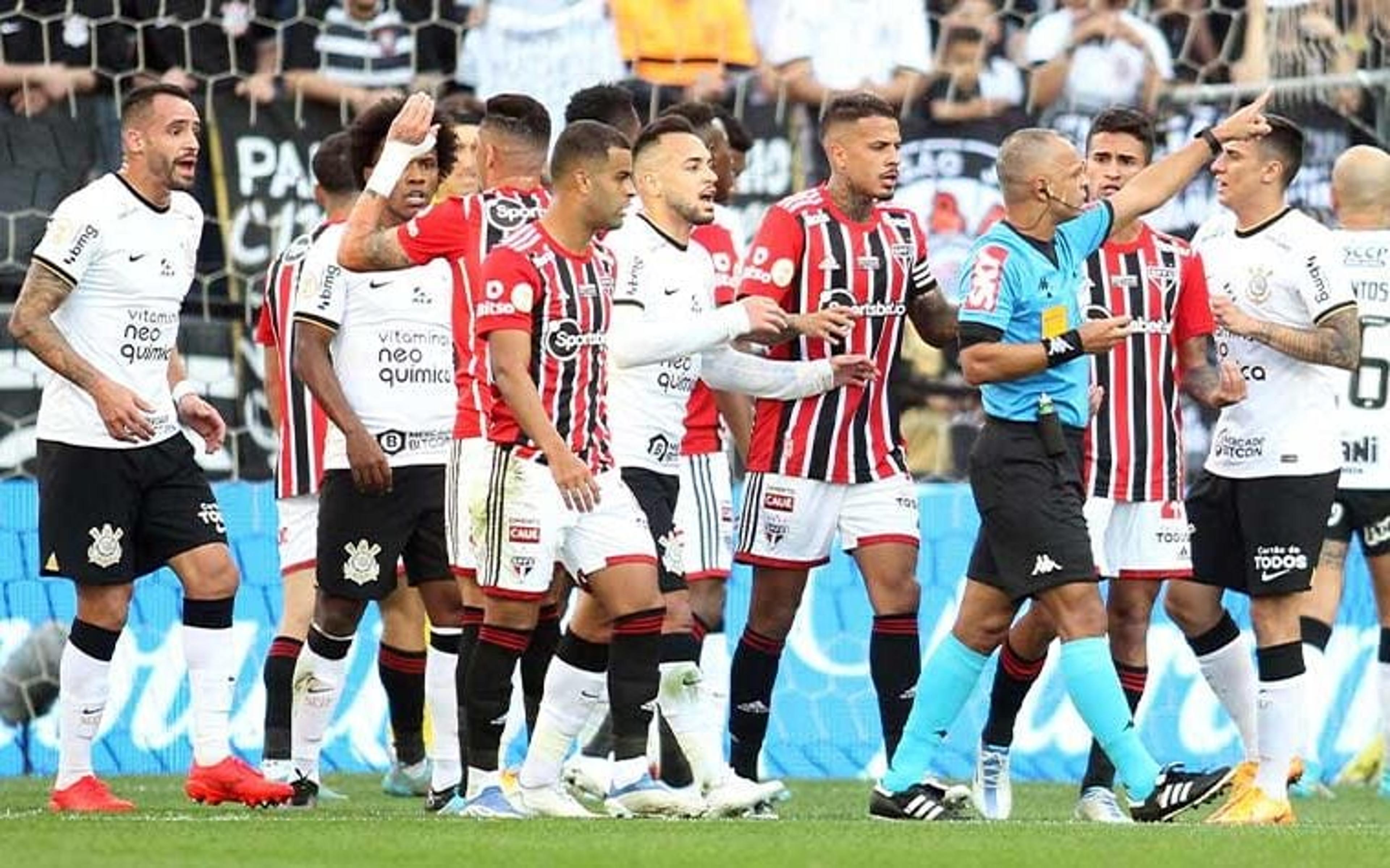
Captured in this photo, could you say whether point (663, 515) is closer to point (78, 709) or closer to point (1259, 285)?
point (78, 709)

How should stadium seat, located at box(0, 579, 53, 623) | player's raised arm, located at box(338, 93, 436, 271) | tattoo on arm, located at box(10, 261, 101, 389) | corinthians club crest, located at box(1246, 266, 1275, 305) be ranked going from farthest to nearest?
stadium seat, located at box(0, 579, 53, 623), corinthians club crest, located at box(1246, 266, 1275, 305), tattoo on arm, located at box(10, 261, 101, 389), player's raised arm, located at box(338, 93, 436, 271)

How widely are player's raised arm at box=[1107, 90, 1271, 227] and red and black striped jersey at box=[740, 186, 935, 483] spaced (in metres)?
0.95

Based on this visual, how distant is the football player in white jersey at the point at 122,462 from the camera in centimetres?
1019

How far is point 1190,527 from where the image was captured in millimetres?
10781

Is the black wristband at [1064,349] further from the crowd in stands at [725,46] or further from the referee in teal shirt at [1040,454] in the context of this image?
the crowd in stands at [725,46]

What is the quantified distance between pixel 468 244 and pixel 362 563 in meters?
1.43

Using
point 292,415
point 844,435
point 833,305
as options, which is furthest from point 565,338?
point 292,415

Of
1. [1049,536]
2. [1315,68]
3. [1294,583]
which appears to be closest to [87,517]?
[1049,536]

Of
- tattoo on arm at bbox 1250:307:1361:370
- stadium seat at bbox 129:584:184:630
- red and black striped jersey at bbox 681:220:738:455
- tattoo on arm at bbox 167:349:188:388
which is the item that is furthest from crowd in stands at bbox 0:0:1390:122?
tattoo on arm at bbox 1250:307:1361:370

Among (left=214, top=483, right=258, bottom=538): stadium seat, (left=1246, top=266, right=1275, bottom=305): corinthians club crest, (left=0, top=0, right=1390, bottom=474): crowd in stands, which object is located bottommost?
(left=214, top=483, right=258, bottom=538): stadium seat

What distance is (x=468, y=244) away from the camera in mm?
9977

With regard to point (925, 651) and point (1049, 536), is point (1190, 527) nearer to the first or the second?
point (1049, 536)

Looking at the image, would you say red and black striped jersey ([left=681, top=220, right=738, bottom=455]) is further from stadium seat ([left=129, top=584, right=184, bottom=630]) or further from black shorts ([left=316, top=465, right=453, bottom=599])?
stadium seat ([left=129, top=584, right=184, bottom=630])

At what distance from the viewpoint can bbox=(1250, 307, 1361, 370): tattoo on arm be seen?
10.4m
